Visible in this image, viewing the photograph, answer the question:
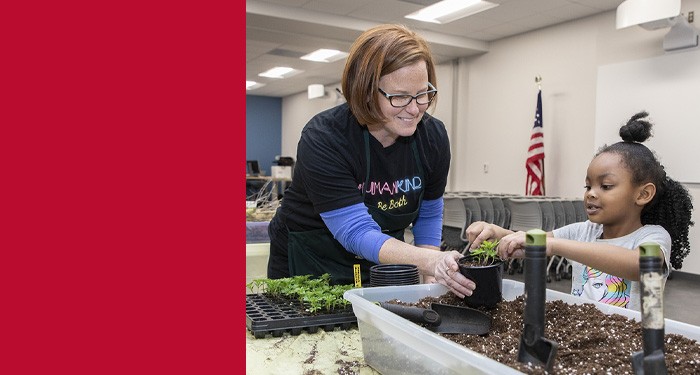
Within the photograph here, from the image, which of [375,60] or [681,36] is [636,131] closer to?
[375,60]

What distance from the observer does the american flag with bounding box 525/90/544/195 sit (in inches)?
287

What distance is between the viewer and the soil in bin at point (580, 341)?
2.35 ft

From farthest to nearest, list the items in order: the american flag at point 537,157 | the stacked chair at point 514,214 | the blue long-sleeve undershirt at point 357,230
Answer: the american flag at point 537,157 < the stacked chair at point 514,214 < the blue long-sleeve undershirt at point 357,230

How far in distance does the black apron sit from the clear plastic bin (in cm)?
45

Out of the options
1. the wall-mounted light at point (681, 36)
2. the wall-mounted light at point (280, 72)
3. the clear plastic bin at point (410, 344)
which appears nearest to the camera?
the clear plastic bin at point (410, 344)

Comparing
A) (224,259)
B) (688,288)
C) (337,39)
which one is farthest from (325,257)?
(337,39)

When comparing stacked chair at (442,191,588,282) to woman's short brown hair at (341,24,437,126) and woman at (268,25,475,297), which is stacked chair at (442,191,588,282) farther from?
woman's short brown hair at (341,24,437,126)

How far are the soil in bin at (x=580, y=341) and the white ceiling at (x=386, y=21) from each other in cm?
573

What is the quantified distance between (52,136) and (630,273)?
126 cm

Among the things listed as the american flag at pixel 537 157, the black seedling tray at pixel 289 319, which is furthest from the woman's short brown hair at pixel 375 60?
the american flag at pixel 537 157

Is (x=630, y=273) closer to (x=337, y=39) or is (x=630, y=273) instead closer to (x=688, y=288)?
(x=688, y=288)

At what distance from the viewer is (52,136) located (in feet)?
0.96

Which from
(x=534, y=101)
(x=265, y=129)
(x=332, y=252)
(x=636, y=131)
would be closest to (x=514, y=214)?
(x=534, y=101)

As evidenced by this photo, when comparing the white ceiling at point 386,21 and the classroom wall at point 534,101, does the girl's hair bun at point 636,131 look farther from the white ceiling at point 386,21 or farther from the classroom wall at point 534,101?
the white ceiling at point 386,21
